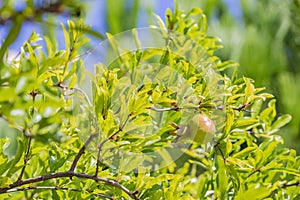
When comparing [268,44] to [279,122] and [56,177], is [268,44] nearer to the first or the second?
[279,122]

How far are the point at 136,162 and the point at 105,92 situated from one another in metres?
0.09

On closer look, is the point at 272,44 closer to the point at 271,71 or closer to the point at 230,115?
the point at 271,71

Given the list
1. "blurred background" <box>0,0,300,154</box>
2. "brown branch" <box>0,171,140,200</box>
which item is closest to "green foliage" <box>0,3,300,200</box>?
"brown branch" <box>0,171,140,200</box>

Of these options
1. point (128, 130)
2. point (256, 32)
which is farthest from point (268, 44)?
point (128, 130)

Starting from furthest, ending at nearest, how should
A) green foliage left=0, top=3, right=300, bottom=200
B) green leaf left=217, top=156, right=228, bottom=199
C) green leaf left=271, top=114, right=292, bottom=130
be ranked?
green leaf left=271, top=114, right=292, bottom=130 → green foliage left=0, top=3, right=300, bottom=200 → green leaf left=217, top=156, right=228, bottom=199

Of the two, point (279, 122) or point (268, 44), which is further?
point (268, 44)

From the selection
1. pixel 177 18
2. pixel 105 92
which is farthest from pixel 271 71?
pixel 105 92

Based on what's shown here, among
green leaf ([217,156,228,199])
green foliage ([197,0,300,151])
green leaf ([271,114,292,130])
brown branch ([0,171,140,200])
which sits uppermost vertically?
green leaf ([217,156,228,199])

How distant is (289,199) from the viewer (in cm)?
63

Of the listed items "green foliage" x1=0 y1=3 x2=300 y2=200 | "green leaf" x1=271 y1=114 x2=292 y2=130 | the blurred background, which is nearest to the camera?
"green foliage" x1=0 y1=3 x2=300 y2=200

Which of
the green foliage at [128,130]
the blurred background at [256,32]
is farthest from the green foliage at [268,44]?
the green foliage at [128,130]

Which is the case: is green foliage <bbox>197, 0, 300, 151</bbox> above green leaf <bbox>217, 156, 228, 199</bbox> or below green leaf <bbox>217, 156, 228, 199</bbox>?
below

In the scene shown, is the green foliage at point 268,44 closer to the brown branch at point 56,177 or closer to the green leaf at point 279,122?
the green leaf at point 279,122

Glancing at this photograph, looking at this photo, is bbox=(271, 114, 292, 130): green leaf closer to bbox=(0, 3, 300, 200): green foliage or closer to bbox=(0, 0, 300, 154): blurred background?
bbox=(0, 3, 300, 200): green foliage
